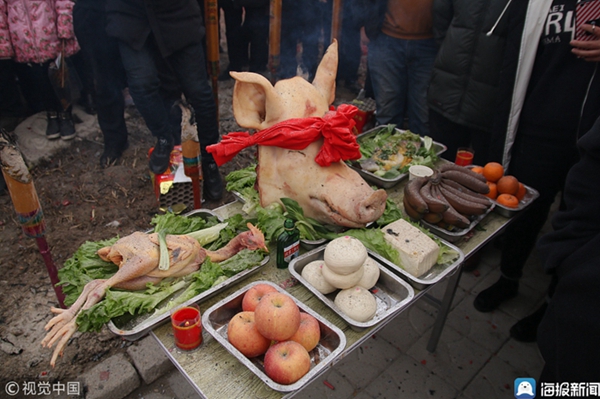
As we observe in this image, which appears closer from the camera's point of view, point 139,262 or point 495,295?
point 139,262

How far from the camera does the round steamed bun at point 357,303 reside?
2.09m

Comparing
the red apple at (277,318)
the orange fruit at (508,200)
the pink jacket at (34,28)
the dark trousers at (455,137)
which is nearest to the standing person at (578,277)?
the orange fruit at (508,200)

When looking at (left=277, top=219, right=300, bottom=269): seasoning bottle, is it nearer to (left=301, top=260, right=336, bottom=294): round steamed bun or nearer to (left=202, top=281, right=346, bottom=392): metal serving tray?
(left=301, top=260, right=336, bottom=294): round steamed bun

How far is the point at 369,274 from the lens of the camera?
2.30m

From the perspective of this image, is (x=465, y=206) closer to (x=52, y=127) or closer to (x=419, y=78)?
(x=419, y=78)

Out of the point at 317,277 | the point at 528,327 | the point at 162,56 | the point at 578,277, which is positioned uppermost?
the point at 162,56

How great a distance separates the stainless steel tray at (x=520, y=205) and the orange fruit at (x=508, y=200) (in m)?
0.03

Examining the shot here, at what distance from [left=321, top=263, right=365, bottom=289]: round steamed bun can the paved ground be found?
128 centimetres

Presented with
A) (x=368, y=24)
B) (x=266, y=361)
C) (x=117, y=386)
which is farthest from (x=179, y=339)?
(x=368, y=24)

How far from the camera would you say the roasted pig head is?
2.56 metres

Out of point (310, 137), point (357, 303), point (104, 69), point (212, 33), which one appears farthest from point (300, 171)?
point (104, 69)

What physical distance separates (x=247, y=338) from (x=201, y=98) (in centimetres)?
293

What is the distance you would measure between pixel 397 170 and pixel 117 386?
2.69 m

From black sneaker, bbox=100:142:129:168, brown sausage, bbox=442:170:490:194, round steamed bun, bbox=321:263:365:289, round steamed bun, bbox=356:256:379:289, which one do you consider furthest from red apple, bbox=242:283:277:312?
black sneaker, bbox=100:142:129:168
